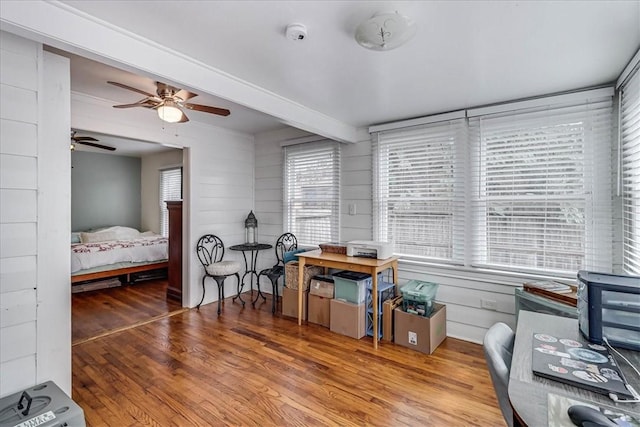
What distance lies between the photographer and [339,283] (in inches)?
127

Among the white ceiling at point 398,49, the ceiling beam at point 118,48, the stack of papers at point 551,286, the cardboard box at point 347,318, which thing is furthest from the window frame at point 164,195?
the stack of papers at point 551,286

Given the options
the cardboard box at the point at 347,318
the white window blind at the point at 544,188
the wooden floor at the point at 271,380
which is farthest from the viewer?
the cardboard box at the point at 347,318

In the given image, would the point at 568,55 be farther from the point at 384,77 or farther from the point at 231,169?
the point at 231,169

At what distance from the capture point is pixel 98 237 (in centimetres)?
573

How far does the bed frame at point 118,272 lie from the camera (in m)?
4.60

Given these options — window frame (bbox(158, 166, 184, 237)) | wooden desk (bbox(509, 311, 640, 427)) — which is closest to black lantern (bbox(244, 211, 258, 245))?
window frame (bbox(158, 166, 184, 237))

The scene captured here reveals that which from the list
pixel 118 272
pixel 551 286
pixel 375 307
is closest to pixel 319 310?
pixel 375 307

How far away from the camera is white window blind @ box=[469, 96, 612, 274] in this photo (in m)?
2.48

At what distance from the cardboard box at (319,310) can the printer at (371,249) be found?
620mm

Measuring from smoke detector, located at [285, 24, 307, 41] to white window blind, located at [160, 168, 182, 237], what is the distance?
5371 millimetres

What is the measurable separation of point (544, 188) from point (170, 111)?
3457 mm

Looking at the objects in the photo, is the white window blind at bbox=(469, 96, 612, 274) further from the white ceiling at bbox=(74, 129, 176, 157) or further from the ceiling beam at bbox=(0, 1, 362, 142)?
the white ceiling at bbox=(74, 129, 176, 157)

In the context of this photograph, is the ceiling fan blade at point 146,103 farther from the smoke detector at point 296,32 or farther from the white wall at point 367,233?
the white wall at point 367,233

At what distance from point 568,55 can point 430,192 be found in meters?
1.59
